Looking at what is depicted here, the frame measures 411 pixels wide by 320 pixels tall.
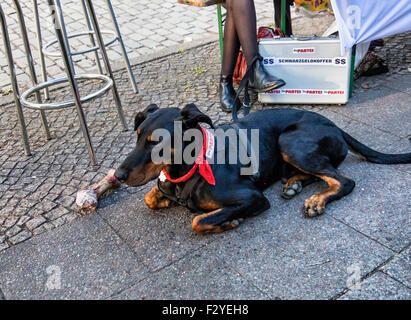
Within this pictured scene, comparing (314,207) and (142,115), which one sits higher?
(142,115)

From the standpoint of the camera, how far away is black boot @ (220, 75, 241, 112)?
465 centimetres

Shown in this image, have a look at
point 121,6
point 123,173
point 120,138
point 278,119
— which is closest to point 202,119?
point 123,173

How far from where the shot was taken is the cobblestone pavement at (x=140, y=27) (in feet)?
20.5

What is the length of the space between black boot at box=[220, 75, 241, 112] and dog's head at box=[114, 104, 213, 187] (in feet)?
6.09

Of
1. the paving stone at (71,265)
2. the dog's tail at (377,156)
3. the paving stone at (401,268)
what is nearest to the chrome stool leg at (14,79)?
the paving stone at (71,265)

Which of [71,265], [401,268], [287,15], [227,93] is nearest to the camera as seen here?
[401,268]

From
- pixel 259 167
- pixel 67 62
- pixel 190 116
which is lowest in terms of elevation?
pixel 259 167

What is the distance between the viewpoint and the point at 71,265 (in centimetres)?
284

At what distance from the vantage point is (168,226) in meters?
3.10

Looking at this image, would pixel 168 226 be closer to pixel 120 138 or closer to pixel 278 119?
pixel 278 119

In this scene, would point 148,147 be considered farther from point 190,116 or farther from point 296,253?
point 296,253

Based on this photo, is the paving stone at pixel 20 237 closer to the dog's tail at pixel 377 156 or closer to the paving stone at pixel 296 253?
the paving stone at pixel 296 253

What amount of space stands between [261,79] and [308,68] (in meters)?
0.48

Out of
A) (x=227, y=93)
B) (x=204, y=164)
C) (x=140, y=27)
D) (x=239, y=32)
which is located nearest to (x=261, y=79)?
(x=227, y=93)
